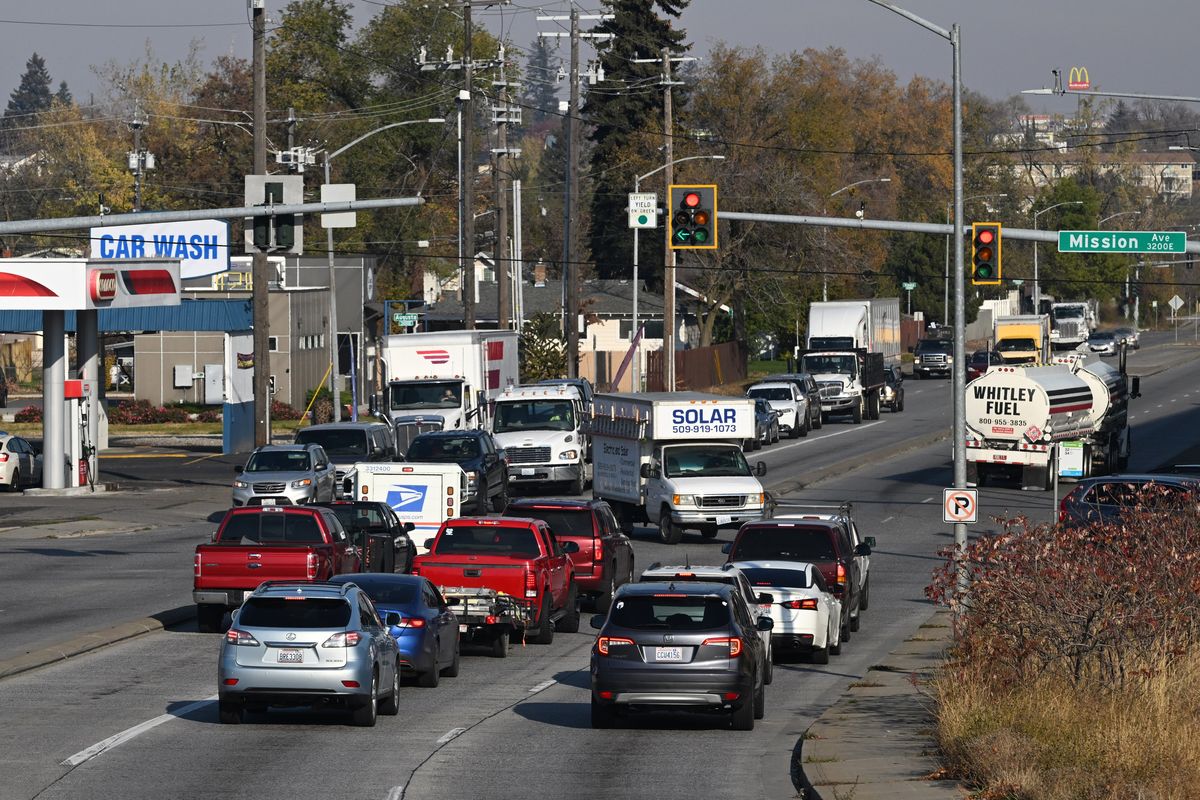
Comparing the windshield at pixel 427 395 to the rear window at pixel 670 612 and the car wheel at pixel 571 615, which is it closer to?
the car wheel at pixel 571 615

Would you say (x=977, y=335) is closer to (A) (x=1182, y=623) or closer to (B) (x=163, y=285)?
(B) (x=163, y=285)

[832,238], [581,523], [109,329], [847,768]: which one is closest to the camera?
[847,768]

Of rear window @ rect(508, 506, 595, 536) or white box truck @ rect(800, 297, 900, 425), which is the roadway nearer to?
rear window @ rect(508, 506, 595, 536)

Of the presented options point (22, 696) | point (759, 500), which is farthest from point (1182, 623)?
point (759, 500)

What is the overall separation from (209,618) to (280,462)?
1418 centimetres

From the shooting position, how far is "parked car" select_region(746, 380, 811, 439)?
6588 centimetres

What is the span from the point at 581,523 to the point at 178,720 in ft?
36.4

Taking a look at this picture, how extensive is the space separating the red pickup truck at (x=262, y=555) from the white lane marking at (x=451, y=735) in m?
6.89

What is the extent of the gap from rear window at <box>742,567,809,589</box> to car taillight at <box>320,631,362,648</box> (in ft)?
23.6

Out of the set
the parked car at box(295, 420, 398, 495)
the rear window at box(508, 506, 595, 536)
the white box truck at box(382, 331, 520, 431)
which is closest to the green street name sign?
the rear window at box(508, 506, 595, 536)

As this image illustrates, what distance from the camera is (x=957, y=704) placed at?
16766mm

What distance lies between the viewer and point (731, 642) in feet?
60.9

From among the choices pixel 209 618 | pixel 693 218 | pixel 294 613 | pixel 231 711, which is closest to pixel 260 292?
pixel 693 218

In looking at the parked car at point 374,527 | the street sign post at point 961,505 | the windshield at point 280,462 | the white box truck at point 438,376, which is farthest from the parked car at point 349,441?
the street sign post at point 961,505
